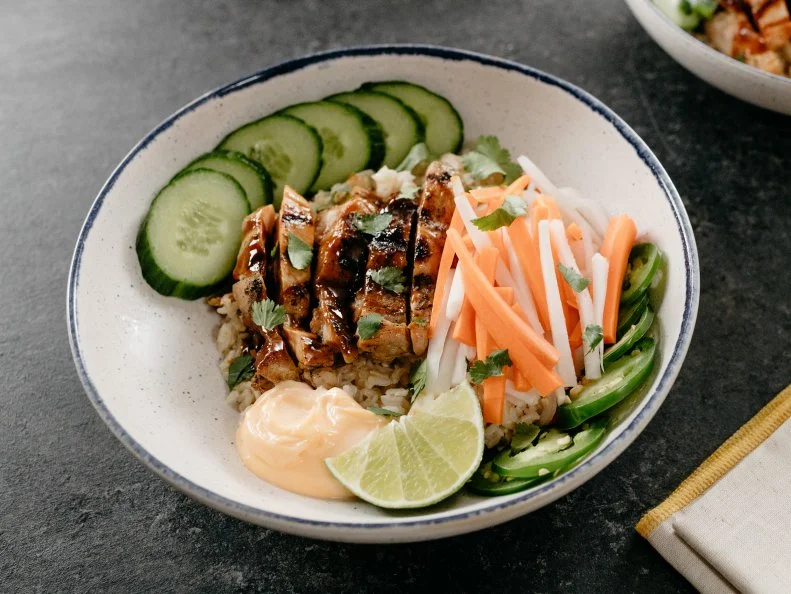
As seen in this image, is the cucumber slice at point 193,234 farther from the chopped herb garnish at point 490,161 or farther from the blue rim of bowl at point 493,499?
the chopped herb garnish at point 490,161

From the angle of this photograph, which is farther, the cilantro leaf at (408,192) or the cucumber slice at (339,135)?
the cucumber slice at (339,135)

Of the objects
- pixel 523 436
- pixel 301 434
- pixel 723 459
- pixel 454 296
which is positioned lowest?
pixel 723 459

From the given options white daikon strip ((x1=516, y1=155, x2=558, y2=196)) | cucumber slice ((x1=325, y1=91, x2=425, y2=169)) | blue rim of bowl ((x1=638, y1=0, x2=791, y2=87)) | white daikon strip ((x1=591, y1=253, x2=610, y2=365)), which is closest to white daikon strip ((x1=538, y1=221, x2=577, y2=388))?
white daikon strip ((x1=591, y1=253, x2=610, y2=365))

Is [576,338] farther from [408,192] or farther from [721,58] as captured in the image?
[721,58]

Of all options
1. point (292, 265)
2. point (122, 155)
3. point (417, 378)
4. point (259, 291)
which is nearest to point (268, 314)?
point (259, 291)

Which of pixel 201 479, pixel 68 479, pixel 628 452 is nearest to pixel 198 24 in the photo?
pixel 68 479

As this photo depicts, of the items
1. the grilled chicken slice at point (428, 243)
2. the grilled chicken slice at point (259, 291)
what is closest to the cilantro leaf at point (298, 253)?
the grilled chicken slice at point (259, 291)
